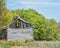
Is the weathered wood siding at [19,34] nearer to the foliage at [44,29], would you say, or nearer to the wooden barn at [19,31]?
the wooden barn at [19,31]

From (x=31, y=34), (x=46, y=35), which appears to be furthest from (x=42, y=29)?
(x=31, y=34)

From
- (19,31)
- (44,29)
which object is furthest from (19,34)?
(44,29)

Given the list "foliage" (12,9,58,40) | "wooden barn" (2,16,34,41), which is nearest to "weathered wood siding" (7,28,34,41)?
"wooden barn" (2,16,34,41)

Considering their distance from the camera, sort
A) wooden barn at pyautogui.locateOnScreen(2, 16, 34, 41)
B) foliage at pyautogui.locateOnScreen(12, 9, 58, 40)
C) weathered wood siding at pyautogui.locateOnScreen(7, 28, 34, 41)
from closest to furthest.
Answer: wooden barn at pyautogui.locateOnScreen(2, 16, 34, 41) < weathered wood siding at pyautogui.locateOnScreen(7, 28, 34, 41) < foliage at pyautogui.locateOnScreen(12, 9, 58, 40)

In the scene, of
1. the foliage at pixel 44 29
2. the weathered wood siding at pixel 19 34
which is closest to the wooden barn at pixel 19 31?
the weathered wood siding at pixel 19 34

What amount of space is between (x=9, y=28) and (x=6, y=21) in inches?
108

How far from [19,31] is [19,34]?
650 millimetres

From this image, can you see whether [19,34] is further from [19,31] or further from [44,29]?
[44,29]

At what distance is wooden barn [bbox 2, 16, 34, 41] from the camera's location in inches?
2633

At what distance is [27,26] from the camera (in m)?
66.8

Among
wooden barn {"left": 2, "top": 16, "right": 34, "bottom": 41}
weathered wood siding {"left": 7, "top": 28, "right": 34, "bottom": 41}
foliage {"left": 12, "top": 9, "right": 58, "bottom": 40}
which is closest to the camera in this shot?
wooden barn {"left": 2, "top": 16, "right": 34, "bottom": 41}

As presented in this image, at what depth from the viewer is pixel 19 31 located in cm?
6719

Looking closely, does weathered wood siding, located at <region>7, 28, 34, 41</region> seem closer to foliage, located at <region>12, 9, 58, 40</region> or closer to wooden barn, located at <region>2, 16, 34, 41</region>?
wooden barn, located at <region>2, 16, 34, 41</region>

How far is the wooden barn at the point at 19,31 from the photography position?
6688 cm
